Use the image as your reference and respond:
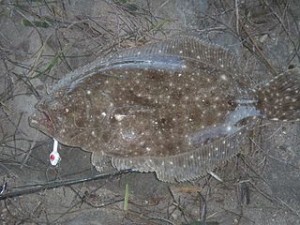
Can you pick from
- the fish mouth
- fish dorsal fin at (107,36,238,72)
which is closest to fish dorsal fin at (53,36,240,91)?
fish dorsal fin at (107,36,238,72)

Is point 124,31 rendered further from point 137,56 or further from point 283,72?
point 283,72

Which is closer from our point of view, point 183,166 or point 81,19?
point 183,166

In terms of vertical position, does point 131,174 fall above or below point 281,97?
below

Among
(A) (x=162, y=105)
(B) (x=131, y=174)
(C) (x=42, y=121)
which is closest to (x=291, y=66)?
(A) (x=162, y=105)

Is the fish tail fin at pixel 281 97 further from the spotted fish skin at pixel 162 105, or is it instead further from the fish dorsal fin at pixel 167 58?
the fish dorsal fin at pixel 167 58

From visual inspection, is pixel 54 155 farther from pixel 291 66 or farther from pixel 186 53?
pixel 291 66

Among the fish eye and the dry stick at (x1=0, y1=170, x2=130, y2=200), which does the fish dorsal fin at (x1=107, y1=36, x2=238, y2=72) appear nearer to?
the fish eye

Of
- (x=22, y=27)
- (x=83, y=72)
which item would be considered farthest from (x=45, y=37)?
(x=83, y=72)
